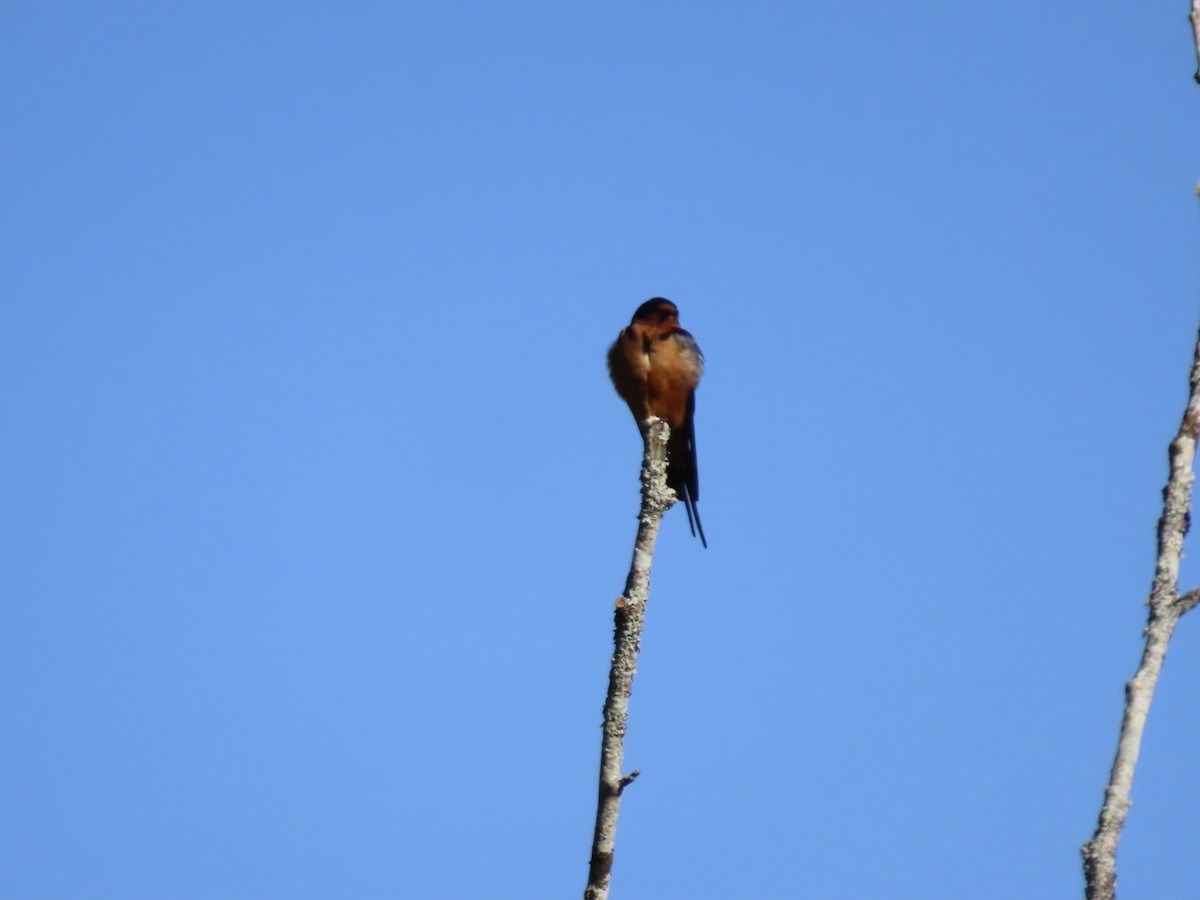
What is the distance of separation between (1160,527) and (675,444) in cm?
733

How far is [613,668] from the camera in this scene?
14.0ft

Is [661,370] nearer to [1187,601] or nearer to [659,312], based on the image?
[659,312]

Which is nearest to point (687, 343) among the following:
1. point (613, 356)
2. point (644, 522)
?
point (613, 356)

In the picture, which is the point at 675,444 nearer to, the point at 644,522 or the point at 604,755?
the point at 644,522

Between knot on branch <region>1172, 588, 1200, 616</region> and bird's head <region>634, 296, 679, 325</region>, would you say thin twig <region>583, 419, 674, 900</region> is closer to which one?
knot on branch <region>1172, 588, 1200, 616</region>

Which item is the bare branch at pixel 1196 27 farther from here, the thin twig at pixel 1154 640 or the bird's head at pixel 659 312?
the bird's head at pixel 659 312

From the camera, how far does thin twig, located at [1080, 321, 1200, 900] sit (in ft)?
8.61

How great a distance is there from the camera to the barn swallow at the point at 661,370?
9695 millimetres

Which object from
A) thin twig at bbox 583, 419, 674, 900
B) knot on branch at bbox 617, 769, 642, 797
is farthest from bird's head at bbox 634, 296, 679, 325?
knot on branch at bbox 617, 769, 642, 797

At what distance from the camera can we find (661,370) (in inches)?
381

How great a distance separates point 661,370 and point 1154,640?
7.04 meters

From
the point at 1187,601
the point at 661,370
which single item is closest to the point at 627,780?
the point at 1187,601

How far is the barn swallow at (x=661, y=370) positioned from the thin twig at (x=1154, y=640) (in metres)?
6.73

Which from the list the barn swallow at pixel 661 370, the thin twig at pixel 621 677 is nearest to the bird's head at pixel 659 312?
the barn swallow at pixel 661 370
